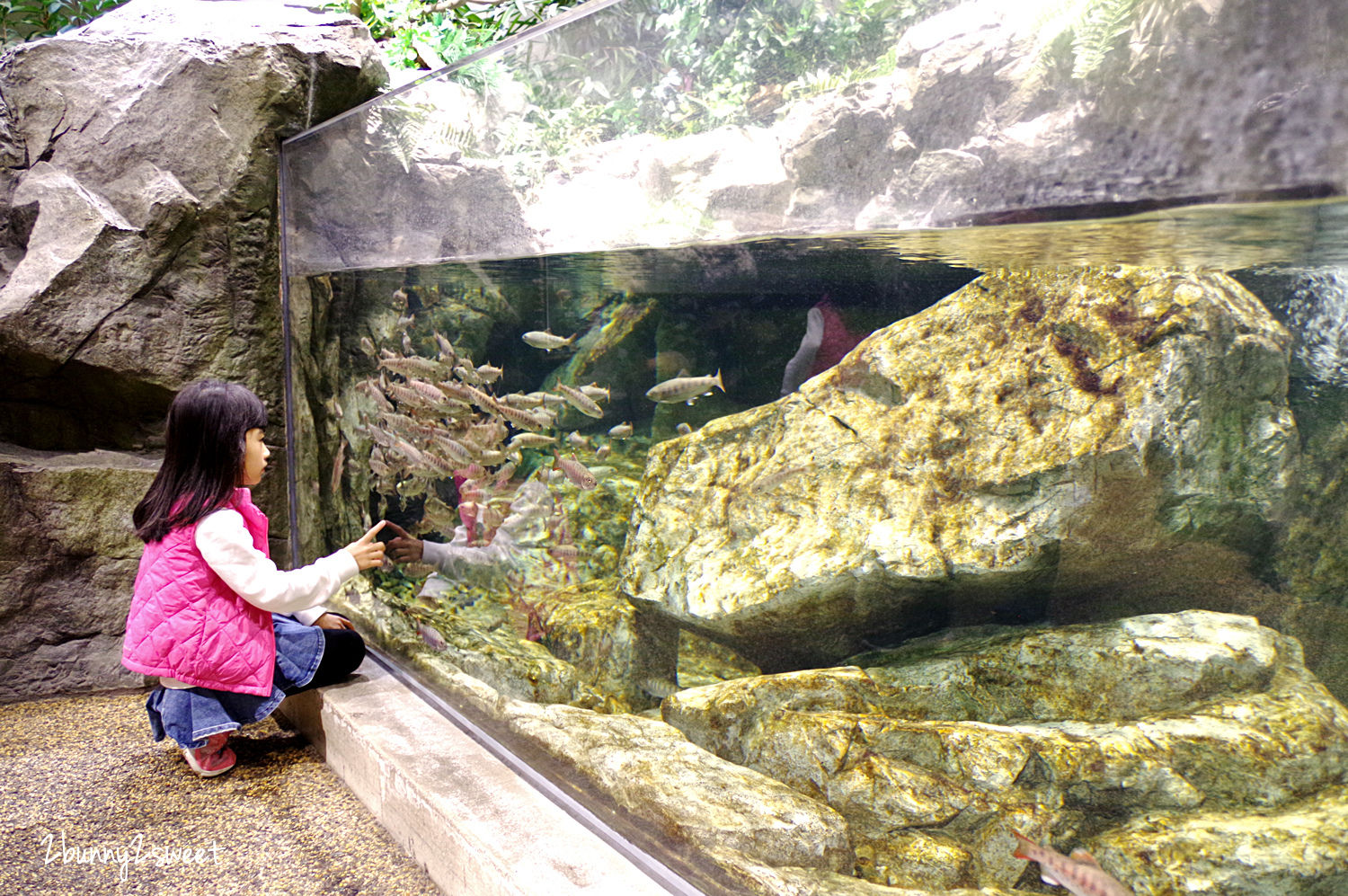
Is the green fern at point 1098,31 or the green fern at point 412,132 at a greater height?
the green fern at point 412,132

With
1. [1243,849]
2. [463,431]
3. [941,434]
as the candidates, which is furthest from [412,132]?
[1243,849]

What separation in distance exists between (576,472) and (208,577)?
156 centimetres

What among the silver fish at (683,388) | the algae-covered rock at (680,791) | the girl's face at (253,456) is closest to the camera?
the algae-covered rock at (680,791)

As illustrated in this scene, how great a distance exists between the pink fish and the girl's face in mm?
2885

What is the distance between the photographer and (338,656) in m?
3.68

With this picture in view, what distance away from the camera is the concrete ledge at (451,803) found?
2.29m

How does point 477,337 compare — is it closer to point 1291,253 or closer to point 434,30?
point 1291,253

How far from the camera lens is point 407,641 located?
12.9 ft

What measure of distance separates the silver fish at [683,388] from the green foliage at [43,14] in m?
8.31

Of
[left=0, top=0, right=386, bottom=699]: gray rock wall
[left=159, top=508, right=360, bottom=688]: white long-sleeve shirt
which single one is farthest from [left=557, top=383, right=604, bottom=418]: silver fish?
[left=0, top=0, right=386, bottom=699]: gray rock wall

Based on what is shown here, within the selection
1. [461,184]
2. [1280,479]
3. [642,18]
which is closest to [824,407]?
[1280,479]

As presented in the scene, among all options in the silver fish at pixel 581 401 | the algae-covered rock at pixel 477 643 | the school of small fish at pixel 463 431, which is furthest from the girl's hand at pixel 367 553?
the silver fish at pixel 581 401

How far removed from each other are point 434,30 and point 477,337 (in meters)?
5.25

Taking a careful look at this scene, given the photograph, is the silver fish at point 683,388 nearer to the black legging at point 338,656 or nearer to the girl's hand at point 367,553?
the girl's hand at point 367,553
